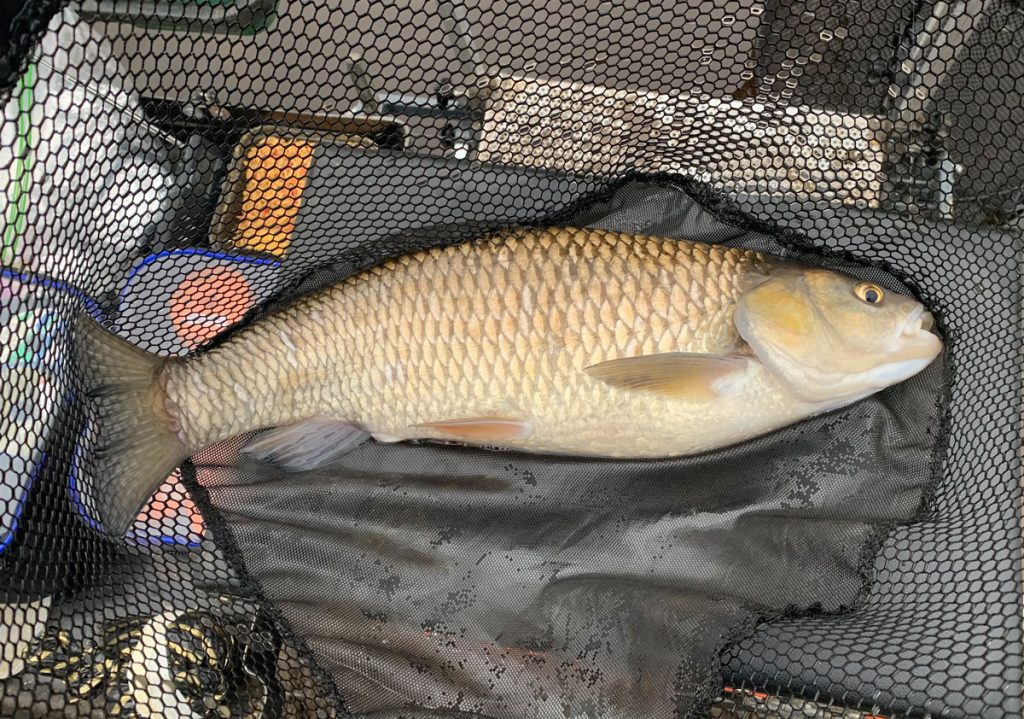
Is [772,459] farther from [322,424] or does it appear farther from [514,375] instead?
[322,424]

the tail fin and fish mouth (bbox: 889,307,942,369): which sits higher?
fish mouth (bbox: 889,307,942,369)

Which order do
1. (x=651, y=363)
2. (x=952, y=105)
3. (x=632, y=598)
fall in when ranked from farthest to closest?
(x=952, y=105) → (x=632, y=598) → (x=651, y=363)

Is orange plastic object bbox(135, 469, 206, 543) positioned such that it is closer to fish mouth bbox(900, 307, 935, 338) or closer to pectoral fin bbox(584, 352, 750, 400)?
pectoral fin bbox(584, 352, 750, 400)

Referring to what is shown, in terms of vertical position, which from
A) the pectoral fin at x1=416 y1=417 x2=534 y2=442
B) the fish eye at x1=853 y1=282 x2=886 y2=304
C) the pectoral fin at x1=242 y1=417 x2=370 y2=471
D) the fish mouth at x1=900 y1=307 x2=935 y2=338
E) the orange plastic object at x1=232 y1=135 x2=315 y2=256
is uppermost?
the orange plastic object at x1=232 y1=135 x2=315 y2=256

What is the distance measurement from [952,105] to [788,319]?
676mm

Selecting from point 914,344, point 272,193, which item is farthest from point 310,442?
point 914,344

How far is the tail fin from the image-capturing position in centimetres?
129

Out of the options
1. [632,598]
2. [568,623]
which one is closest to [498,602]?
[568,623]

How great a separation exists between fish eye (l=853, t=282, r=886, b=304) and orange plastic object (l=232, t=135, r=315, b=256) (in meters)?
1.07

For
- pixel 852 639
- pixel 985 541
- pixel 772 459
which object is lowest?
pixel 852 639

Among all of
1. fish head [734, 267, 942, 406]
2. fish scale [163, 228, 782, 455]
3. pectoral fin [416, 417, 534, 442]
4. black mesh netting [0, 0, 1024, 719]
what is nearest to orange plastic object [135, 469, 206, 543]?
black mesh netting [0, 0, 1024, 719]

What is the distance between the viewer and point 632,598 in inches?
51.7

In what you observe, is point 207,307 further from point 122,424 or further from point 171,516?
point 171,516

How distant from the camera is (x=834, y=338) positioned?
125 cm
